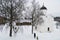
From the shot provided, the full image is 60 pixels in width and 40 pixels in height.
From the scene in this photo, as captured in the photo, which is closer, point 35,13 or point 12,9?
point 12,9

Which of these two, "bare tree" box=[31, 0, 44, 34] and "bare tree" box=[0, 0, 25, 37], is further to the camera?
"bare tree" box=[31, 0, 44, 34]

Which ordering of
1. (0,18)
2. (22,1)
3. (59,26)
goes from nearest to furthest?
(0,18) < (22,1) < (59,26)

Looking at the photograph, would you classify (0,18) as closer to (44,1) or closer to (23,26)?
(23,26)

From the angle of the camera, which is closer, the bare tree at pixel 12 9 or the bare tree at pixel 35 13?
the bare tree at pixel 12 9

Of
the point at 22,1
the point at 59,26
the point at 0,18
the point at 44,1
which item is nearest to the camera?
the point at 0,18

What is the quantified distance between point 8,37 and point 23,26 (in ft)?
2.04

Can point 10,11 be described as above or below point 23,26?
above

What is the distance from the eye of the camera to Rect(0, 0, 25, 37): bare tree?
395 cm

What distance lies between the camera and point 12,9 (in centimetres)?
416

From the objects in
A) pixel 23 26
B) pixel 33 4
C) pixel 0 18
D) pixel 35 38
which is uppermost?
pixel 33 4

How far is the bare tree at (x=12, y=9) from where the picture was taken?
3.95 meters

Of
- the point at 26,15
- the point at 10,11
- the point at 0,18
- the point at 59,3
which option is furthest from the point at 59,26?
the point at 0,18

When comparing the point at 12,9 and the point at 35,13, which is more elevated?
the point at 12,9

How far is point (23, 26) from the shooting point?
3963 millimetres
